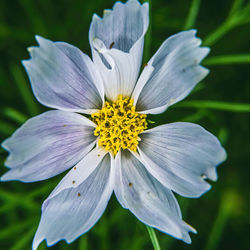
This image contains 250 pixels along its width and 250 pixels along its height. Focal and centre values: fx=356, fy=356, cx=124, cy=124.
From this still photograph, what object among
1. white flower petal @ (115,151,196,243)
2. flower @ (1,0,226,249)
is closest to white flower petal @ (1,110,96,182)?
flower @ (1,0,226,249)

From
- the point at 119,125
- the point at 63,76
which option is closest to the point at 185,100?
the point at 119,125

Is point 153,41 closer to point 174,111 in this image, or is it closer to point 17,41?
point 174,111

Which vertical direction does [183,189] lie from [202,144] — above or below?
below

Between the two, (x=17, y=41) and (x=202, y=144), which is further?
(x=17, y=41)

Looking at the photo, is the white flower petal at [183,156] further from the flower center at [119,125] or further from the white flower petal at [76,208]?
the white flower petal at [76,208]

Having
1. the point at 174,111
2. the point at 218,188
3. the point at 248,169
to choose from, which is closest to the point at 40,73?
the point at 174,111

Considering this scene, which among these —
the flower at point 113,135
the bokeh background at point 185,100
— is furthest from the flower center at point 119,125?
the bokeh background at point 185,100
